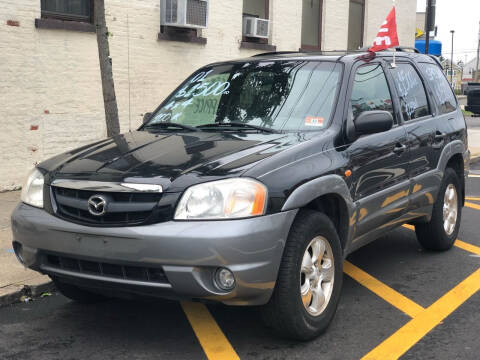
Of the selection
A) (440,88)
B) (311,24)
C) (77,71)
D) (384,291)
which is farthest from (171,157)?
(311,24)

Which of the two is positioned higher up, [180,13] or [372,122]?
[180,13]

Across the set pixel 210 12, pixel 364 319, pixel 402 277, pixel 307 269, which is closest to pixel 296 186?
pixel 307 269

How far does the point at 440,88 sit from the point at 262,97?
2326 mm

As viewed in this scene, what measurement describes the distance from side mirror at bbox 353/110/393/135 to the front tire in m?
0.75

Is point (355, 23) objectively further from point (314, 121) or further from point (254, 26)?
point (314, 121)

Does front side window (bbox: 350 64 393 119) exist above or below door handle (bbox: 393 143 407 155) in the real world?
above

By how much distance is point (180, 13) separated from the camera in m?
11.4

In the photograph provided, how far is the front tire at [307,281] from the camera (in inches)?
152

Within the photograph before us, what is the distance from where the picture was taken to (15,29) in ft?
30.2

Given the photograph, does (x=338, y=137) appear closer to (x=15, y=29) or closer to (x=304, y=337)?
(x=304, y=337)

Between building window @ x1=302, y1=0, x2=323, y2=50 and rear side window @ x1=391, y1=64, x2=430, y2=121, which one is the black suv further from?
building window @ x1=302, y1=0, x2=323, y2=50

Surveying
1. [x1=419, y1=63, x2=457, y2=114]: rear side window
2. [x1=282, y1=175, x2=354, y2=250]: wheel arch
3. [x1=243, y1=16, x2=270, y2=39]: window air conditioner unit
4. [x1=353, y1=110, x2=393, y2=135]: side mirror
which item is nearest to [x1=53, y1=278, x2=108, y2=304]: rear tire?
[x1=282, y1=175, x2=354, y2=250]: wheel arch

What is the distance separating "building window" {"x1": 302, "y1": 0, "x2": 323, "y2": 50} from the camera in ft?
51.4

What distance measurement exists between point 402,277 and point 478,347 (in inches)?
60.8
